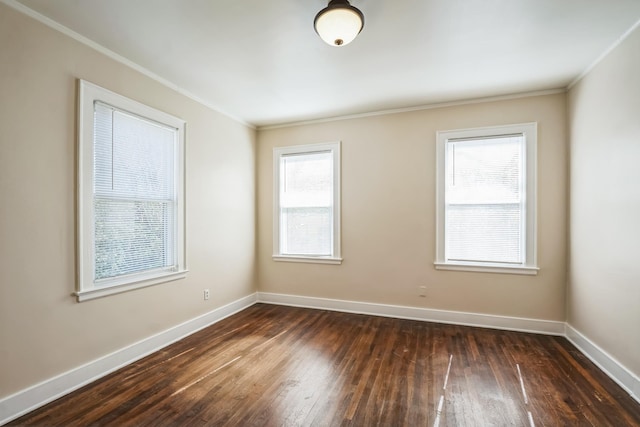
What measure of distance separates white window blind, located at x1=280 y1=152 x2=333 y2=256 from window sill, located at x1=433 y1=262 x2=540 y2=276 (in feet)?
5.18

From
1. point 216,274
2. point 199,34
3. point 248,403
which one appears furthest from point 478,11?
point 216,274

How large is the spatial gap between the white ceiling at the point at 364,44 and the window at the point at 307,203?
104cm

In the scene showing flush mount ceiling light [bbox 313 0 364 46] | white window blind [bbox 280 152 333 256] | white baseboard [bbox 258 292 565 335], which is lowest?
white baseboard [bbox 258 292 565 335]

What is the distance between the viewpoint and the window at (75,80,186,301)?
7.97ft

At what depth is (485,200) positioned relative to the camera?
11.8ft

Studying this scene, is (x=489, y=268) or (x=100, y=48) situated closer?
(x=100, y=48)

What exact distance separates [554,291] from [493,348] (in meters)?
1.09

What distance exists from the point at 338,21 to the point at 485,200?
2749 millimetres

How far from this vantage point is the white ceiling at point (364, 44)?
6.73 ft

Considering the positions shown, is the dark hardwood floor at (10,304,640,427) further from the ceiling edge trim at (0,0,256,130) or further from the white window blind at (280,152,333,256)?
the ceiling edge trim at (0,0,256,130)

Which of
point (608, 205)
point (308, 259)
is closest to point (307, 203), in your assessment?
point (308, 259)

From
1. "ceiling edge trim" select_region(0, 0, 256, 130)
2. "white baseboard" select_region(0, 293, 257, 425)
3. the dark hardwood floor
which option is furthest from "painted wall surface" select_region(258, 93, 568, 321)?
"white baseboard" select_region(0, 293, 257, 425)

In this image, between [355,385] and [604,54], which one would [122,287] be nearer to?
[355,385]

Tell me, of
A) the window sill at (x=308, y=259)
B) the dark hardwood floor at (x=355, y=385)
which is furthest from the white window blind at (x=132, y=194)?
the window sill at (x=308, y=259)
